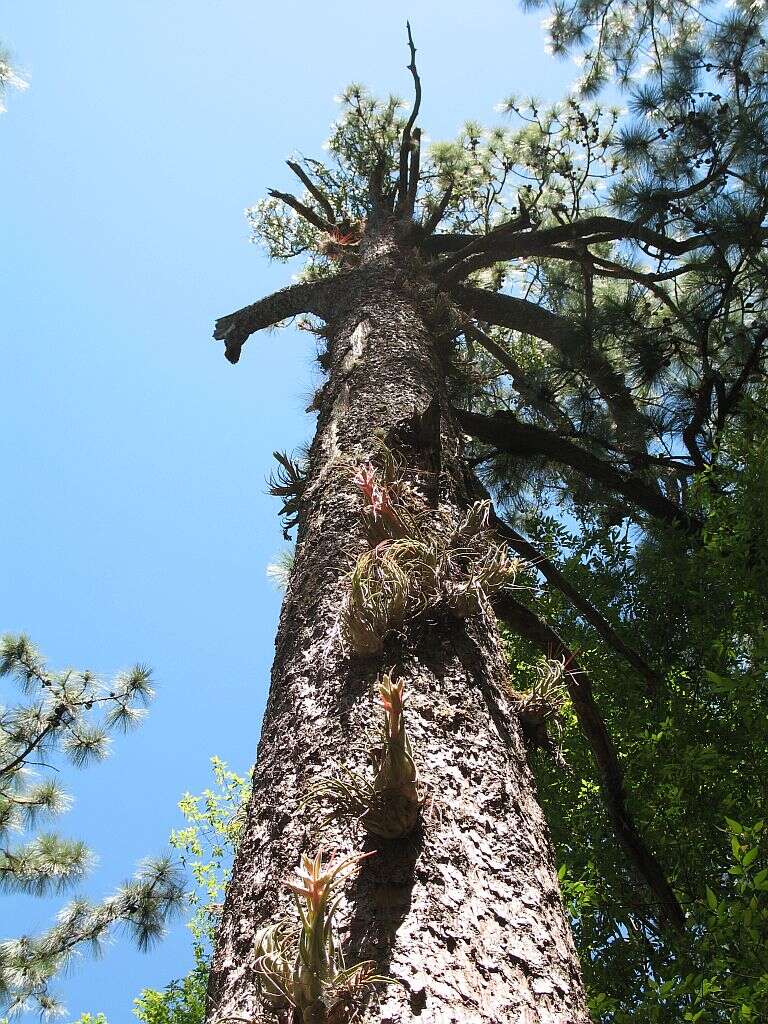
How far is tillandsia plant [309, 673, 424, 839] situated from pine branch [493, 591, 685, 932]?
1.66 m

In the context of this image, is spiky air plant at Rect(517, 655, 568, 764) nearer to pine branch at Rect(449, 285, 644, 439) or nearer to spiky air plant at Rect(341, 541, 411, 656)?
spiky air plant at Rect(341, 541, 411, 656)

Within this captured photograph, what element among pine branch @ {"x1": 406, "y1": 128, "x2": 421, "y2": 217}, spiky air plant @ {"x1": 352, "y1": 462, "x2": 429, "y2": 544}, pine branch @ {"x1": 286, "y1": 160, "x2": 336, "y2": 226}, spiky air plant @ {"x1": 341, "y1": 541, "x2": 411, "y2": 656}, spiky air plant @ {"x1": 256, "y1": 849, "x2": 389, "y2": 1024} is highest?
pine branch @ {"x1": 286, "y1": 160, "x2": 336, "y2": 226}

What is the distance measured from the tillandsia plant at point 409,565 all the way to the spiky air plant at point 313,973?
75 cm

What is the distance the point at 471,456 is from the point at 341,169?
5.50 metres

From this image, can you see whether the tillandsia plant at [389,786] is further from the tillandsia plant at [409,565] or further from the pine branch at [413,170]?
the pine branch at [413,170]

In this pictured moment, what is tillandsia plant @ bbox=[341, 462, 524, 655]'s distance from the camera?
1825mm

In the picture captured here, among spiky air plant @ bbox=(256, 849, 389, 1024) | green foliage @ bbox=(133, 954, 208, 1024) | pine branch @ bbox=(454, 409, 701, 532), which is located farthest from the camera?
green foliage @ bbox=(133, 954, 208, 1024)

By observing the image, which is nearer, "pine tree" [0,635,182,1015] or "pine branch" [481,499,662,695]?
"pine branch" [481,499,662,695]

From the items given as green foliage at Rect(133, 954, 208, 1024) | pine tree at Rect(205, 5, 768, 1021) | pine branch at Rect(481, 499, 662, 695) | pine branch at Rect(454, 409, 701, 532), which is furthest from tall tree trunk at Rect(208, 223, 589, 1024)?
green foliage at Rect(133, 954, 208, 1024)

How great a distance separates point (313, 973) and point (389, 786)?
34 centimetres

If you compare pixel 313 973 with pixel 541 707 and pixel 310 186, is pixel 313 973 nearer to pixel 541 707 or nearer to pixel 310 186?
pixel 541 707

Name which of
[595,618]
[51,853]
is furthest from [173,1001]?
[595,618]

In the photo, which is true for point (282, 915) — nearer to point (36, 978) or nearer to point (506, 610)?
point (506, 610)

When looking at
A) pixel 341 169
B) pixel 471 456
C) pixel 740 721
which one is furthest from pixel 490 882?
pixel 341 169
